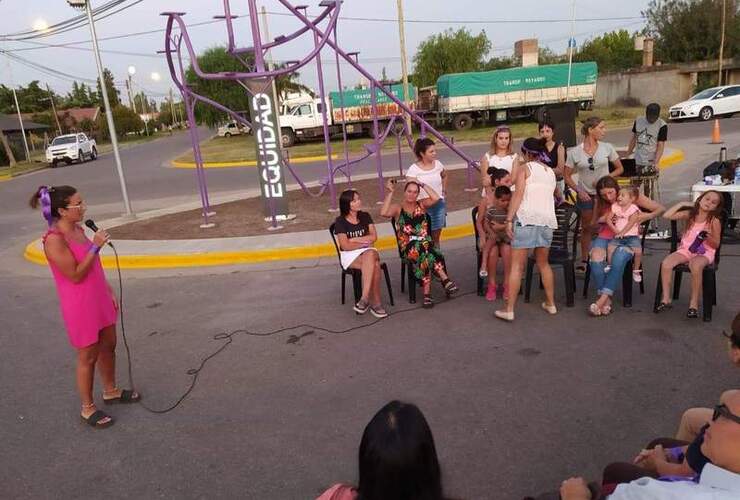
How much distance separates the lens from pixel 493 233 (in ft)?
18.2

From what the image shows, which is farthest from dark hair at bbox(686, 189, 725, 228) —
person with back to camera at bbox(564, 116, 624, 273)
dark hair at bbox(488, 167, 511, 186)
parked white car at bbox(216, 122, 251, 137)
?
parked white car at bbox(216, 122, 251, 137)

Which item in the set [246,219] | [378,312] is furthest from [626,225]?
[246,219]

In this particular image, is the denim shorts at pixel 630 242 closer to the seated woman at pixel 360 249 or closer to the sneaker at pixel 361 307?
the seated woman at pixel 360 249

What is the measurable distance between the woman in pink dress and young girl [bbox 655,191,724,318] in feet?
14.8

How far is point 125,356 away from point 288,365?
1610 mm

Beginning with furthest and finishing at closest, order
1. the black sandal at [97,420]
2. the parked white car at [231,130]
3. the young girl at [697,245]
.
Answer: the parked white car at [231,130] < the young girl at [697,245] < the black sandal at [97,420]

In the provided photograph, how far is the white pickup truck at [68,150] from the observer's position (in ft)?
98.2

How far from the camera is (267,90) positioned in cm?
905

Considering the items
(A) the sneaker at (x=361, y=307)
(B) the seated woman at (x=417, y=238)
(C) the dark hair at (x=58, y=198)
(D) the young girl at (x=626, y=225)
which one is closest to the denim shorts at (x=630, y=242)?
(D) the young girl at (x=626, y=225)

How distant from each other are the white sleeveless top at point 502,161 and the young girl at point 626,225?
123 centimetres

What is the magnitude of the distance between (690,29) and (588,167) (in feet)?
140

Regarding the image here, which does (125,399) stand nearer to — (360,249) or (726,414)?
(360,249)

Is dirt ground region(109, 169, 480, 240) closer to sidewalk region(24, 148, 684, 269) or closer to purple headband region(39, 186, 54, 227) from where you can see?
sidewalk region(24, 148, 684, 269)

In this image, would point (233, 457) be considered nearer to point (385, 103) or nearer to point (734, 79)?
point (385, 103)
